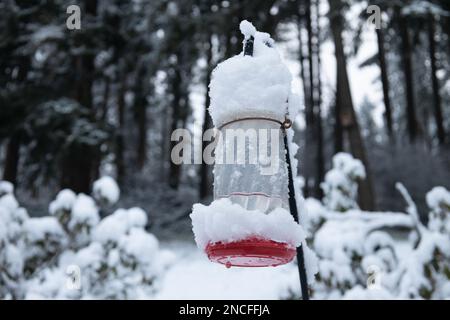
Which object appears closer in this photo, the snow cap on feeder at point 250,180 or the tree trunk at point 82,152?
the snow cap on feeder at point 250,180

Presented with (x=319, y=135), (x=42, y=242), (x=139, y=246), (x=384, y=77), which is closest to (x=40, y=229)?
(x=42, y=242)

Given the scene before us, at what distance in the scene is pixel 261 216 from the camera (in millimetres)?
1598

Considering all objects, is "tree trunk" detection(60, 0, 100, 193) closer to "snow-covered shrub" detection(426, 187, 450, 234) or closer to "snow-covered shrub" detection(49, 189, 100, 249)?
"snow-covered shrub" detection(49, 189, 100, 249)

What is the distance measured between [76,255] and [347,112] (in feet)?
18.9

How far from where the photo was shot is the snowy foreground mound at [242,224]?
1581 millimetres

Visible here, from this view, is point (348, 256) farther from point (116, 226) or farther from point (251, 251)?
point (251, 251)

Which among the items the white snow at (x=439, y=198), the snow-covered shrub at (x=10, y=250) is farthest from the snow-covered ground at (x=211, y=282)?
the white snow at (x=439, y=198)

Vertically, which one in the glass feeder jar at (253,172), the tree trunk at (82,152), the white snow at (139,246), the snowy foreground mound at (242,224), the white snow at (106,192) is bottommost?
the snowy foreground mound at (242,224)

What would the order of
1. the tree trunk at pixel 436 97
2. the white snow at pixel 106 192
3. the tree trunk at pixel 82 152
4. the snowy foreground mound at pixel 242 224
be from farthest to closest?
the tree trunk at pixel 436 97 → the tree trunk at pixel 82 152 → the white snow at pixel 106 192 → the snowy foreground mound at pixel 242 224

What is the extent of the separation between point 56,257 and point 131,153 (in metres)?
15.3

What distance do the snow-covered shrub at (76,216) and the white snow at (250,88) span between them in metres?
4.99

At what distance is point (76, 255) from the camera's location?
6324 mm

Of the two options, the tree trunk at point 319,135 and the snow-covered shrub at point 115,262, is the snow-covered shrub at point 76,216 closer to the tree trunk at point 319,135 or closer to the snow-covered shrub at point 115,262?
the snow-covered shrub at point 115,262
